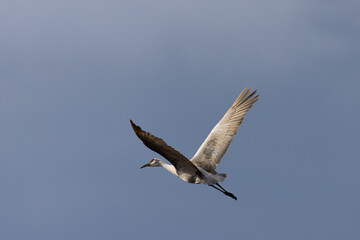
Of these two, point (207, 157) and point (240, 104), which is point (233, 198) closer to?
point (207, 157)

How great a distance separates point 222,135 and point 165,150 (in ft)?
14.8

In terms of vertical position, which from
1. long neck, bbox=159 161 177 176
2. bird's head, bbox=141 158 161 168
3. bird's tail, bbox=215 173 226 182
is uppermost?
bird's head, bbox=141 158 161 168

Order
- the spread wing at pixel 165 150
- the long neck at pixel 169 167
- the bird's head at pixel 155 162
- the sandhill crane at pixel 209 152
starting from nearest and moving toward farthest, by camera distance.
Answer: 1. the spread wing at pixel 165 150
2. the sandhill crane at pixel 209 152
3. the long neck at pixel 169 167
4. the bird's head at pixel 155 162

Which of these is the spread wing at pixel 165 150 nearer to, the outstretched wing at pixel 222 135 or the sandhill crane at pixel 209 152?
the sandhill crane at pixel 209 152

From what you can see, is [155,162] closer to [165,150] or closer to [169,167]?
[169,167]

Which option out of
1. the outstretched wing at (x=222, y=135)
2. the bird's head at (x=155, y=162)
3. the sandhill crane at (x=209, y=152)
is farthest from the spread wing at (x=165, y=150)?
the bird's head at (x=155, y=162)

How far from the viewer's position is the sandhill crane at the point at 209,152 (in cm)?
1945

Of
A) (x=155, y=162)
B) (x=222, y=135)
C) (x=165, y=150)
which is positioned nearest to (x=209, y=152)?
(x=222, y=135)

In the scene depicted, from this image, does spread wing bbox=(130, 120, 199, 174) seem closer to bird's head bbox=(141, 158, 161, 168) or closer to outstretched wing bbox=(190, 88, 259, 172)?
outstretched wing bbox=(190, 88, 259, 172)

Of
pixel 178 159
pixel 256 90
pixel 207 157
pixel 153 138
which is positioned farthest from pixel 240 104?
pixel 153 138

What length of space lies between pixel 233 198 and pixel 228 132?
2454 mm

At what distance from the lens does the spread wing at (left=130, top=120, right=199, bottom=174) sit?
17797 millimetres

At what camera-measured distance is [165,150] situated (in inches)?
744

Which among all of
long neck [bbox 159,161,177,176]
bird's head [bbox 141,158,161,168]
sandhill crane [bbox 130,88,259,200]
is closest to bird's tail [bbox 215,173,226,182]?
sandhill crane [bbox 130,88,259,200]
